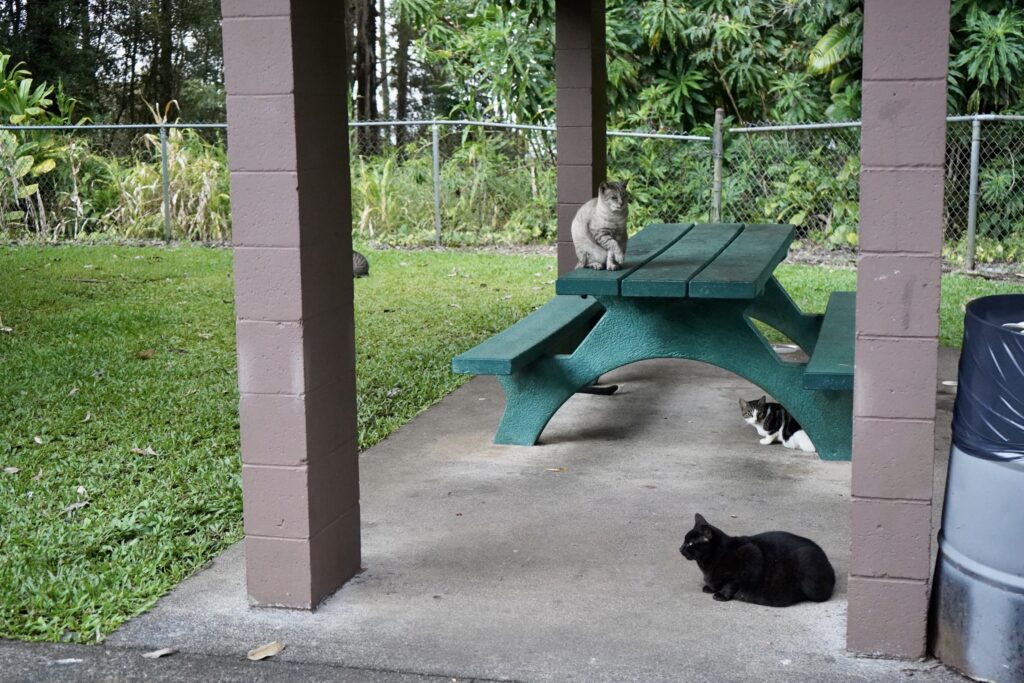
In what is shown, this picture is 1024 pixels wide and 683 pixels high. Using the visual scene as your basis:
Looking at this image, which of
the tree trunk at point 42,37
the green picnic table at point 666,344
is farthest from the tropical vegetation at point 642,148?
the green picnic table at point 666,344

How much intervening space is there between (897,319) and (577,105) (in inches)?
188

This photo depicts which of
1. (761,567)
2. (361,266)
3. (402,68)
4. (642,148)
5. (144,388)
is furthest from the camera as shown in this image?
(402,68)

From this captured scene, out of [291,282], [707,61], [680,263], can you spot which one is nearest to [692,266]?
[680,263]

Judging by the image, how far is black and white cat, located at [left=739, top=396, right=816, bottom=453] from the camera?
5.91 m

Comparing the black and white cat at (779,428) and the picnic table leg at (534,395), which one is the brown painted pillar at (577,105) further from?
the black and white cat at (779,428)

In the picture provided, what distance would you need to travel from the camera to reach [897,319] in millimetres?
3412

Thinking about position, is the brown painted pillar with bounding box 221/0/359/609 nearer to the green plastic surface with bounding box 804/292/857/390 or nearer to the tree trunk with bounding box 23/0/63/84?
the green plastic surface with bounding box 804/292/857/390

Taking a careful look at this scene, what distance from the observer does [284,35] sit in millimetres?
3652

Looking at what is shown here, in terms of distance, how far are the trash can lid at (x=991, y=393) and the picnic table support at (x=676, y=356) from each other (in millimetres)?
2232

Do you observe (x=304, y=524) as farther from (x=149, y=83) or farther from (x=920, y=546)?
(x=149, y=83)

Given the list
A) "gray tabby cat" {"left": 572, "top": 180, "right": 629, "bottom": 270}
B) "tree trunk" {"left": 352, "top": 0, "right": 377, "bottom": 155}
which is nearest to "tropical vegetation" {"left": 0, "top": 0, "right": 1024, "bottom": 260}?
"tree trunk" {"left": 352, "top": 0, "right": 377, "bottom": 155}

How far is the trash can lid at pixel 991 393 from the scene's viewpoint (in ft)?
10.7

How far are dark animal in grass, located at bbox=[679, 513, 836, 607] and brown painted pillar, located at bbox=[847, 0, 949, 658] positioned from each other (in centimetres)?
38

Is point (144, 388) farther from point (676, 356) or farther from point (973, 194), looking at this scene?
point (973, 194)
